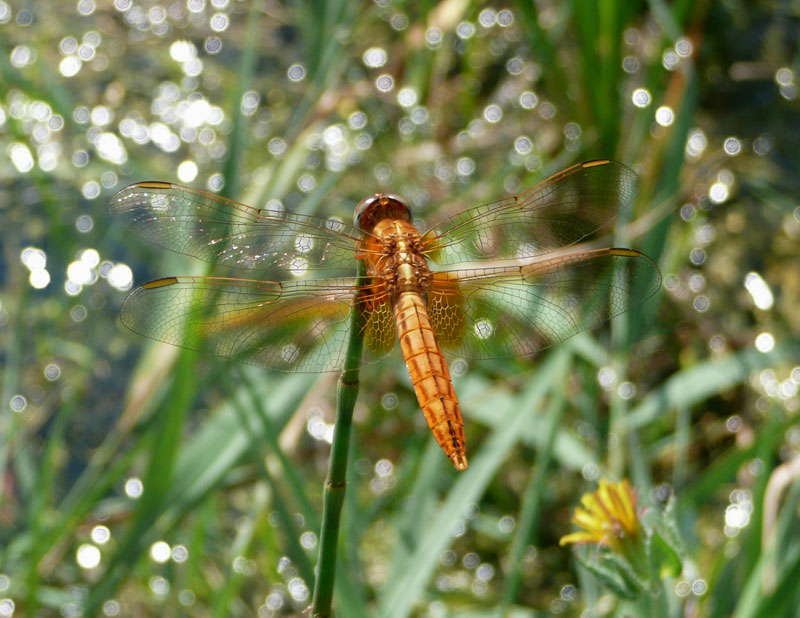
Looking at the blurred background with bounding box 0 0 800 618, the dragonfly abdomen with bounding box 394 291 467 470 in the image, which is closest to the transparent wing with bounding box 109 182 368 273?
the dragonfly abdomen with bounding box 394 291 467 470

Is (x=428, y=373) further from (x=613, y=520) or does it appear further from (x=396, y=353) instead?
(x=396, y=353)

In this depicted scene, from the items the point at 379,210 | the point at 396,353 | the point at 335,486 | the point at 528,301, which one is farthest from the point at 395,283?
the point at 396,353

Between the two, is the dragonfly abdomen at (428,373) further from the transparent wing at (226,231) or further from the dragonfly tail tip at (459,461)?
the transparent wing at (226,231)

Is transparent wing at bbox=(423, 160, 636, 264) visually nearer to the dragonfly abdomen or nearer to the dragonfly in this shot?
the dragonfly

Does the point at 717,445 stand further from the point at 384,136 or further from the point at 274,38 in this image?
the point at 274,38

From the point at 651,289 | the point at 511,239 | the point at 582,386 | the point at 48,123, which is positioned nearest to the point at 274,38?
the point at 48,123
